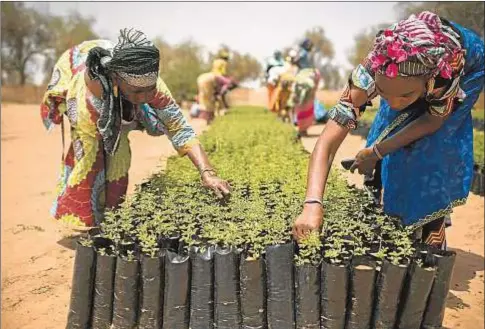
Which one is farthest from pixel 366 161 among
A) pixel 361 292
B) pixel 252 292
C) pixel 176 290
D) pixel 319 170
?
pixel 176 290

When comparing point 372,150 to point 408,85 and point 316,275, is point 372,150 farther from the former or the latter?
point 316,275

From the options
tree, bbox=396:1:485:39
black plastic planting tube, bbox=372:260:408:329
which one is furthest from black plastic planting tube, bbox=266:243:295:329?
tree, bbox=396:1:485:39

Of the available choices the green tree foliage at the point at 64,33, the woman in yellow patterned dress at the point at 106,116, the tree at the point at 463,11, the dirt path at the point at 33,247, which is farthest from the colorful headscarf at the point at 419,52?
the green tree foliage at the point at 64,33

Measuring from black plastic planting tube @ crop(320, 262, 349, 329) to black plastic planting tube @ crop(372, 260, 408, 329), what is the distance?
163 mm

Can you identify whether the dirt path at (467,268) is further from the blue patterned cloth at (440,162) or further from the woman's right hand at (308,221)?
the woman's right hand at (308,221)

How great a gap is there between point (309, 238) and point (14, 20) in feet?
133

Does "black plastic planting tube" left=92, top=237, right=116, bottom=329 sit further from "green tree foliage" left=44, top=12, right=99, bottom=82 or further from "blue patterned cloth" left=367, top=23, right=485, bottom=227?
"green tree foliage" left=44, top=12, right=99, bottom=82

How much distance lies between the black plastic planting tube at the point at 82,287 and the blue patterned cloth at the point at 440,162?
6.09ft

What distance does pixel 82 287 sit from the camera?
2.85 m

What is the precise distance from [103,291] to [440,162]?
2.12 m

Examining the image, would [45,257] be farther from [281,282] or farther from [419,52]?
[419,52]

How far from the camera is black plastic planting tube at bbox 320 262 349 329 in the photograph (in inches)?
102

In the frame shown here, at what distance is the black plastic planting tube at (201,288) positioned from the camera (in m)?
2.74

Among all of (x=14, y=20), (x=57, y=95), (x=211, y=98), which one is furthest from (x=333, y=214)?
(x=14, y=20)
